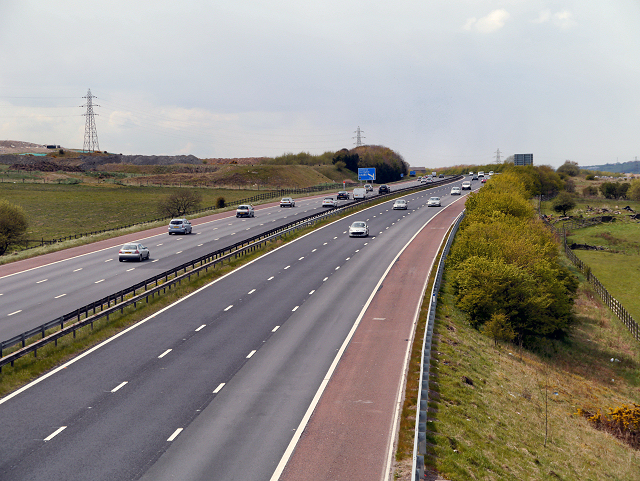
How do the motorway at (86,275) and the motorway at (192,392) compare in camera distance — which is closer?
the motorway at (192,392)

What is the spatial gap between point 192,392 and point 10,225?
52541 mm

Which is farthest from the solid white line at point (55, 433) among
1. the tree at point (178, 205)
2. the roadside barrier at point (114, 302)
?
the tree at point (178, 205)

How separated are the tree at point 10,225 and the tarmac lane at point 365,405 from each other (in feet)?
155

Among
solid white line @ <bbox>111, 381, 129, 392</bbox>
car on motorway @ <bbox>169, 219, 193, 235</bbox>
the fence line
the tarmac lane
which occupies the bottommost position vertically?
the fence line

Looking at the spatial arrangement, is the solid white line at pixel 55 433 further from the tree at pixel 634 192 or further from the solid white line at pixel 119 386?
the tree at pixel 634 192

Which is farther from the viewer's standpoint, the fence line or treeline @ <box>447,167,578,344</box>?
the fence line

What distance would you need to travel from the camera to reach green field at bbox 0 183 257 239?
86137mm

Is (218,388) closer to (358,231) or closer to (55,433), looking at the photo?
(55,433)

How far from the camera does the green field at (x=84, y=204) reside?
283 feet

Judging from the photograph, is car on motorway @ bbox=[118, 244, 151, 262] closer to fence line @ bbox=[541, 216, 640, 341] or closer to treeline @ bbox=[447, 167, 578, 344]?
treeline @ bbox=[447, 167, 578, 344]

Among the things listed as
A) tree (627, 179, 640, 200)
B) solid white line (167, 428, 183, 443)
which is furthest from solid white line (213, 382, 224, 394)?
tree (627, 179, 640, 200)

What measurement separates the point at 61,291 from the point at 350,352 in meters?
19.6

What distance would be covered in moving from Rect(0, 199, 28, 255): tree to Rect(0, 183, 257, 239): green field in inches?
460

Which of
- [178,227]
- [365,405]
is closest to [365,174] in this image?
[178,227]
